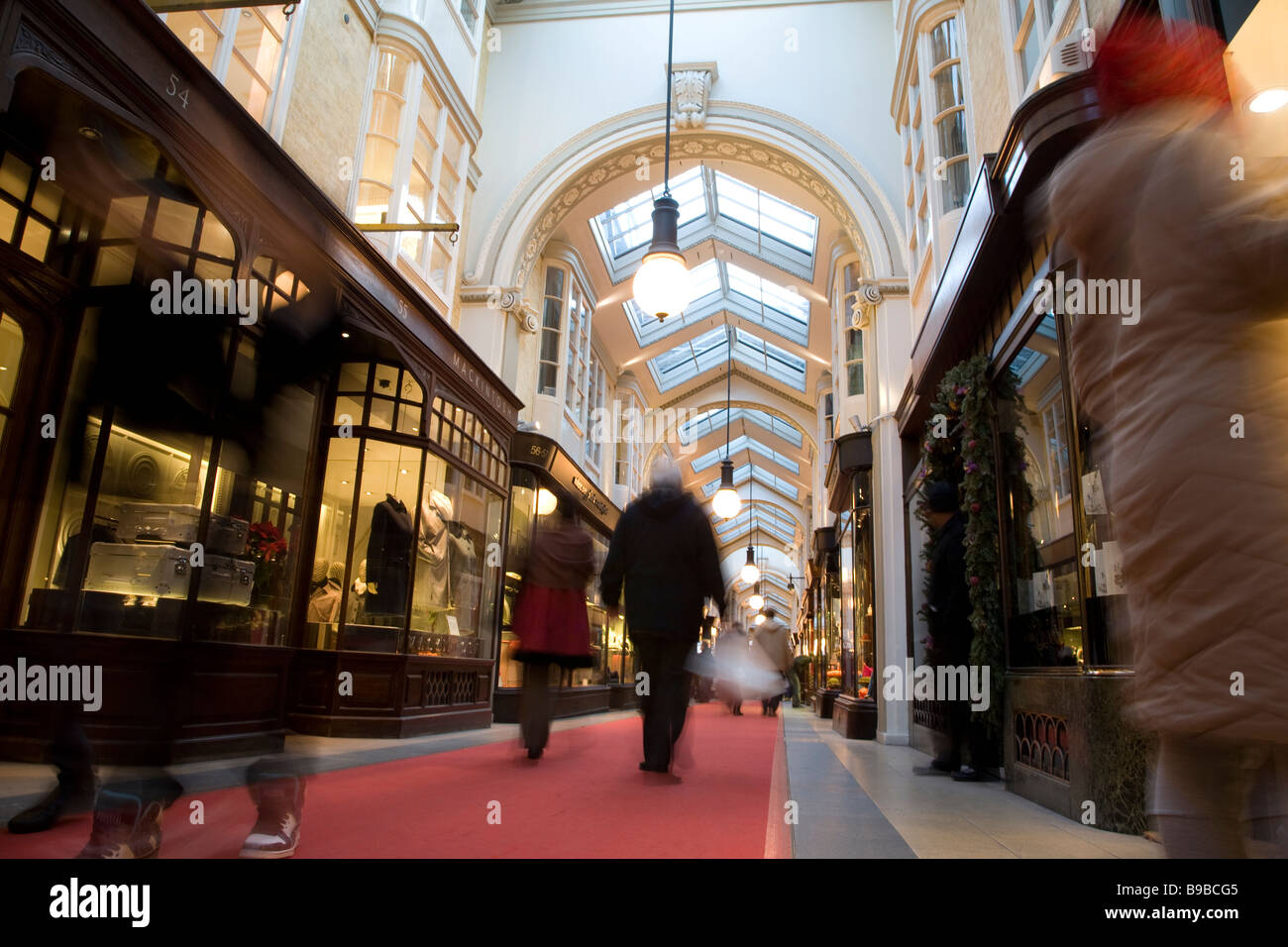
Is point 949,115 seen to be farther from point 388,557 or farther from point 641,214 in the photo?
point 641,214

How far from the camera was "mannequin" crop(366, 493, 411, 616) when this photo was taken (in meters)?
7.03

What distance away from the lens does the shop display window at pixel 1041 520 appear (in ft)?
12.4

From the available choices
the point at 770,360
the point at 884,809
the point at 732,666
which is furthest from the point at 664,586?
the point at 770,360

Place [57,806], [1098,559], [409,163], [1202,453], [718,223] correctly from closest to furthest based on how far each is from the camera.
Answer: [1202,453] → [57,806] → [1098,559] → [409,163] → [718,223]

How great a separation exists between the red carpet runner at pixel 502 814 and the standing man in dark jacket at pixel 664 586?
0.38 meters

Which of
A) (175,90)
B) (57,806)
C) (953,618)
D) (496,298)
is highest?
(496,298)

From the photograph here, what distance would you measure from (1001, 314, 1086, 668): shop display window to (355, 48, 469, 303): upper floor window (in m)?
5.88

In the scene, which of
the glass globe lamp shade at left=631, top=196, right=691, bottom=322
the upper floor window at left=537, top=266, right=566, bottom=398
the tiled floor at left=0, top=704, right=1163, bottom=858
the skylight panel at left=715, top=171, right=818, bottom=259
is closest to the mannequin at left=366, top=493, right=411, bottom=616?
the tiled floor at left=0, top=704, right=1163, bottom=858

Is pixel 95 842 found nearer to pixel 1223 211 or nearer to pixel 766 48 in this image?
pixel 1223 211

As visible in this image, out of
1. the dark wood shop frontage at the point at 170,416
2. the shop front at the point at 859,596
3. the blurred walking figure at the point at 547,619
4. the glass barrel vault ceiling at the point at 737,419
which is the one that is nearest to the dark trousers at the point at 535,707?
the blurred walking figure at the point at 547,619

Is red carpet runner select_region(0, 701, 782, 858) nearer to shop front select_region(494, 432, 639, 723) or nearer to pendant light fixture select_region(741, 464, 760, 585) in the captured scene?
shop front select_region(494, 432, 639, 723)

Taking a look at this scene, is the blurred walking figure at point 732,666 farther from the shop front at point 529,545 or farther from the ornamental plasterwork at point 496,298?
the ornamental plasterwork at point 496,298

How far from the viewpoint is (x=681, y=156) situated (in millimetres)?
11656

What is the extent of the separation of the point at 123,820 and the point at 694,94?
37.4 feet
